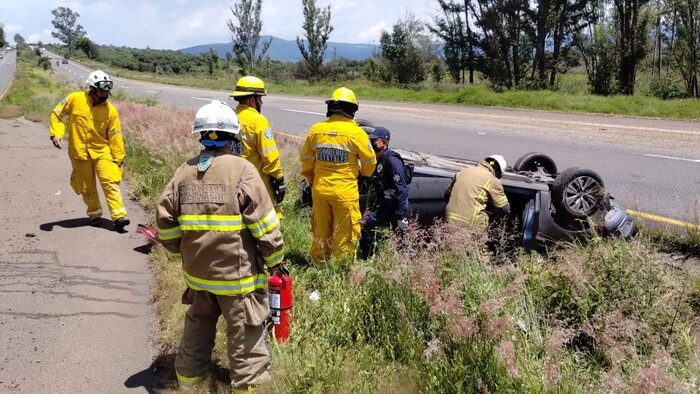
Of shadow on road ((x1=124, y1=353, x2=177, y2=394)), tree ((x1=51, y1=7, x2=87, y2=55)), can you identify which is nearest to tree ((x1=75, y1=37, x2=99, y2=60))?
tree ((x1=51, y1=7, x2=87, y2=55))

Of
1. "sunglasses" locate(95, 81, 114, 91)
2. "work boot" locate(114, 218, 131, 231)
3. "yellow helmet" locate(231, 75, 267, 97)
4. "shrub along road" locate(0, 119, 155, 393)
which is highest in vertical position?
"sunglasses" locate(95, 81, 114, 91)

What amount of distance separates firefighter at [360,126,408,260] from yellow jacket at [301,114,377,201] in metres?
0.29

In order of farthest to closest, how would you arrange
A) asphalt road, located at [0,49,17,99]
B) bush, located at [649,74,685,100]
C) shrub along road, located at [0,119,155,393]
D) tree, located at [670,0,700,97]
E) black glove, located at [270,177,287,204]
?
asphalt road, located at [0,49,17,99]
tree, located at [670,0,700,97]
bush, located at [649,74,685,100]
black glove, located at [270,177,287,204]
shrub along road, located at [0,119,155,393]

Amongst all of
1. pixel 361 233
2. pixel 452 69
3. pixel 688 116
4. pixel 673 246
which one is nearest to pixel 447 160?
pixel 361 233

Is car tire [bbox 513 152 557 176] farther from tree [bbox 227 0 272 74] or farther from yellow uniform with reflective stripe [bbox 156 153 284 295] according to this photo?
tree [bbox 227 0 272 74]

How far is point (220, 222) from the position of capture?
303cm

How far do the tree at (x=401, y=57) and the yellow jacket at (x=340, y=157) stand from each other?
26.5 m

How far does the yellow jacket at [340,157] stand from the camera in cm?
466

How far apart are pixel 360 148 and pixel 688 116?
45.3 feet

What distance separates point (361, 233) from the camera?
17.3 ft

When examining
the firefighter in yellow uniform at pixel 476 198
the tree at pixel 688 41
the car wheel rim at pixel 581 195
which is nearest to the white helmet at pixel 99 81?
the firefighter in yellow uniform at pixel 476 198

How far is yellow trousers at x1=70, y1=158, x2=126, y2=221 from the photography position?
6375 millimetres

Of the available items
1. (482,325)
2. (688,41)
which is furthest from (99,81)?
(688,41)

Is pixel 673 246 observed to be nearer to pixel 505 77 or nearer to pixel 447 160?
pixel 447 160
